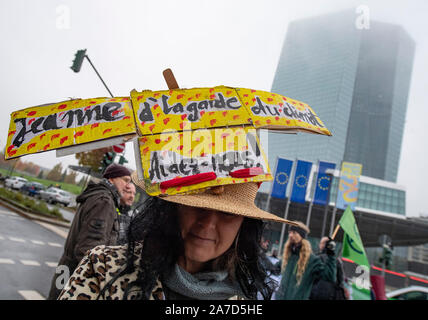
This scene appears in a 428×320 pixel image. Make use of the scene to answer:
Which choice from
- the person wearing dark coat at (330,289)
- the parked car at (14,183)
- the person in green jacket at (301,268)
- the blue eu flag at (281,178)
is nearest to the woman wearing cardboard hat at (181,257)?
the person in green jacket at (301,268)

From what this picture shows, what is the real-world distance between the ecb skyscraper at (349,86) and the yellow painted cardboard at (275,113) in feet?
232

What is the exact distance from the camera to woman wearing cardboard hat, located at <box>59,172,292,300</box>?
3.37 ft

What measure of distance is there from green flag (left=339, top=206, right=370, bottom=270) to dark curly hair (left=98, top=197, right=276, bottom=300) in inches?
114

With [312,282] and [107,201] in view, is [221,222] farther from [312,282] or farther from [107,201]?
[312,282]

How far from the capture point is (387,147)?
307 feet

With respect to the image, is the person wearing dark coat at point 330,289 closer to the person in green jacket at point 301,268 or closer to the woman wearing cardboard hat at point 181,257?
the person in green jacket at point 301,268

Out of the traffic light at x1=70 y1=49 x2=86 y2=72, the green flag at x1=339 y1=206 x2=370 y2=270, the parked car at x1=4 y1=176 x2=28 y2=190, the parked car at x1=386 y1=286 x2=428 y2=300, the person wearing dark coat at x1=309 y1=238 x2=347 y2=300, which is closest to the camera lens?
the green flag at x1=339 y1=206 x2=370 y2=270

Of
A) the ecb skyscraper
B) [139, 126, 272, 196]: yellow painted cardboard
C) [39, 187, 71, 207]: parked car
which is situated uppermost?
the ecb skyscraper

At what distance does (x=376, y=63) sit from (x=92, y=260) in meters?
129

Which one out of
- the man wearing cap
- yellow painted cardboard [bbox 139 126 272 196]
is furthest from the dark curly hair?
the man wearing cap

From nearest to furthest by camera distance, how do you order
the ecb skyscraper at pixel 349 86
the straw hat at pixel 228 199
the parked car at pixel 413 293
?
the straw hat at pixel 228 199 → the parked car at pixel 413 293 → the ecb skyscraper at pixel 349 86

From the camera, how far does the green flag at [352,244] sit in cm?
376

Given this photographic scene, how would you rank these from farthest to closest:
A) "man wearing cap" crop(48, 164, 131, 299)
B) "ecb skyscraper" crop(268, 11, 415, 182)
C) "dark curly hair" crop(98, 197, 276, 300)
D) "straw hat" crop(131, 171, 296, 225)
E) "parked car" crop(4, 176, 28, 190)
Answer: "ecb skyscraper" crop(268, 11, 415, 182)
"parked car" crop(4, 176, 28, 190)
"man wearing cap" crop(48, 164, 131, 299)
"dark curly hair" crop(98, 197, 276, 300)
"straw hat" crop(131, 171, 296, 225)

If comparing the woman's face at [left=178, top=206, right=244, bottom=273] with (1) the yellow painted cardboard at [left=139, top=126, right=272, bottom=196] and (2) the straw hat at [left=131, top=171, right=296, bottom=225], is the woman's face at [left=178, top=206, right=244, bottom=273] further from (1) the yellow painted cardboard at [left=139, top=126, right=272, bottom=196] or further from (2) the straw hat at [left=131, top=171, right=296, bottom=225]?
(1) the yellow painted cardboard at [left=139, top=126, right=272, bottom=196]
